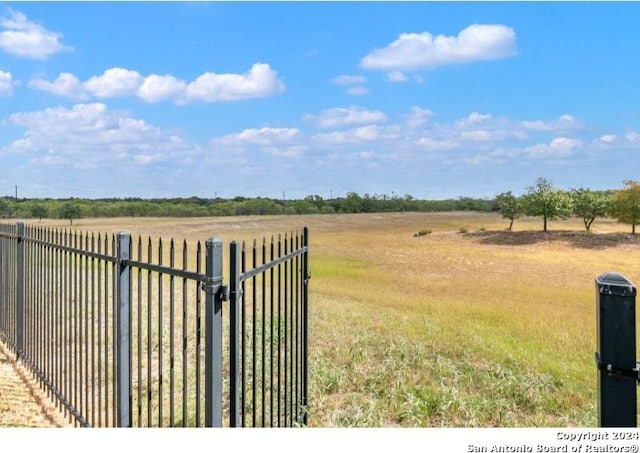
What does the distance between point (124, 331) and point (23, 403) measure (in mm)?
2236

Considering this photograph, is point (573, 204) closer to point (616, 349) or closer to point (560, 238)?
point (560, 238)

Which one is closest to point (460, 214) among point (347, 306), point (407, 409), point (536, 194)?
point (536, 194)

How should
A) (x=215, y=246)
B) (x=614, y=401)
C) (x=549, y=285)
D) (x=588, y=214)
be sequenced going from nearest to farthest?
(x=614, y=401) < (x=215, y=246) < (x=549, y=285) < (x=588, y=214)

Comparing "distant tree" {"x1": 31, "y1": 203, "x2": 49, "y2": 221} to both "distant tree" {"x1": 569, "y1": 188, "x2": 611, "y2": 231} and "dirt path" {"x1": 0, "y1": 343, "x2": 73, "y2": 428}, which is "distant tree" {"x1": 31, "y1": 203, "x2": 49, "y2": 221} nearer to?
"dirt path" {"x1": 0, "y1": 343, "x2": 73, "y2": 428}

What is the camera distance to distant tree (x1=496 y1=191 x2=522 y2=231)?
2052 inches

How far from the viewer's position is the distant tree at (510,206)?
171 feet

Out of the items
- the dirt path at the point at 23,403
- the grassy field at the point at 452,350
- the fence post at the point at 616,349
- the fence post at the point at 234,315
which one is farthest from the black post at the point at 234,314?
the dirt path at the point at 23,403

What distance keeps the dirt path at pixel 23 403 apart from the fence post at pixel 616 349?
4223mm

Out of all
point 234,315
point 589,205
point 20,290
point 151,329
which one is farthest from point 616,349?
point 589,205

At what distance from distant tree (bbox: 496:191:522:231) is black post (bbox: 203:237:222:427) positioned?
5506cm
